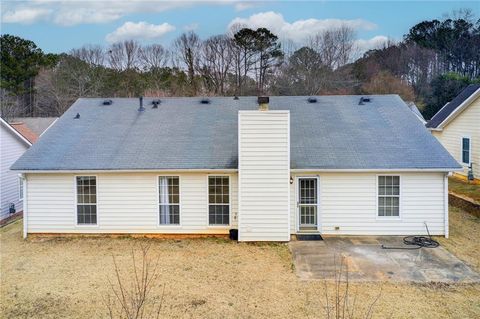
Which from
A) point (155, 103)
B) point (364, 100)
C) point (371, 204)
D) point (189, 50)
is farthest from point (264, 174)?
point (189, 50)

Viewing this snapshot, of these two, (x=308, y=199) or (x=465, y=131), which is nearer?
(x=308, y=199)

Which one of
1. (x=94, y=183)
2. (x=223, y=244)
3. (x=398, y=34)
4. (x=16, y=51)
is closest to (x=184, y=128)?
(x=94, y=183)

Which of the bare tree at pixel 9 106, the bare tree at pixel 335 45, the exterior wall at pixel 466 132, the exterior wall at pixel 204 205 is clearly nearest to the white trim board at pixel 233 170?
the exterior wall at pixel 204 205

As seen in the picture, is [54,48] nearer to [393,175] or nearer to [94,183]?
[94,183]

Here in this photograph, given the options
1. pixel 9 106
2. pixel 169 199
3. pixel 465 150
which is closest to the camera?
pixel 169 199

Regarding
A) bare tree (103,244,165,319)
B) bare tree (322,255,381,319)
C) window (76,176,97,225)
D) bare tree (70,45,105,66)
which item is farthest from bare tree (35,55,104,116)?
bare tree (322,255,381,319)

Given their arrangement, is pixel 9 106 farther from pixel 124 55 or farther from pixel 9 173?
pixel 9 173
